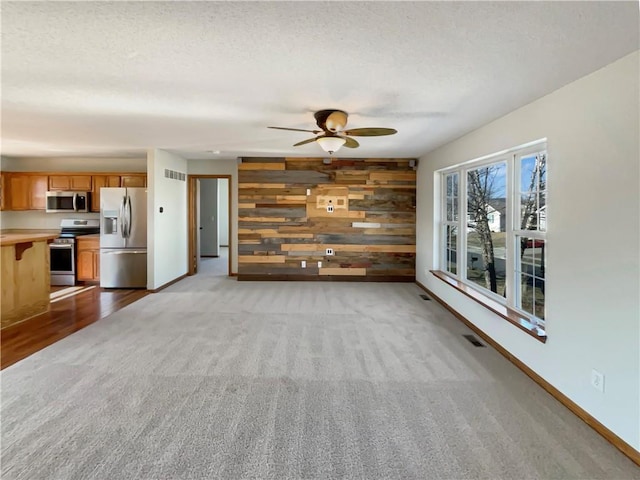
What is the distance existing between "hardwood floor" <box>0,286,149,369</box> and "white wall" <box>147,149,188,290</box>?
0.52 meters

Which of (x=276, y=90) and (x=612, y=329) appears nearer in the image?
(x=612, y=329)

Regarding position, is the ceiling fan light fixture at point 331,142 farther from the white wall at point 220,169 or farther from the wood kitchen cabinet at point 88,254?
the wood kitchen cabinet at point 88,254

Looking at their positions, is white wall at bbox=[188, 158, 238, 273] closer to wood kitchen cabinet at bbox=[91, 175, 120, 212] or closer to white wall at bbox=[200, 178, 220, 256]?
wood kitchen cabinet at bbox=[91, 175, 120, 212]

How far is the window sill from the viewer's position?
109 inches

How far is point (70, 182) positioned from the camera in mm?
6336

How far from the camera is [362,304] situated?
199 inches

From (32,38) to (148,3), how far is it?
889 millimetres

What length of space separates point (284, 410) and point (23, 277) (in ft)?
12.8

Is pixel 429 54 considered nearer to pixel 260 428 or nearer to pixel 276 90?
pixel 276 90

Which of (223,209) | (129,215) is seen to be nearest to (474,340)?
(129,215)

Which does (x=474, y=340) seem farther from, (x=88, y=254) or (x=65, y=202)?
(x=65, y=202)

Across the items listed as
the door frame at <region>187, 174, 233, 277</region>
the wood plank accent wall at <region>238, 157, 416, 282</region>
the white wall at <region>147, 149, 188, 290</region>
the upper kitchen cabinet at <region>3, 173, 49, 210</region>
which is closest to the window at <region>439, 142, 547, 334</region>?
the wood plank accent wall at <region>238, 157, 416, 282</region>

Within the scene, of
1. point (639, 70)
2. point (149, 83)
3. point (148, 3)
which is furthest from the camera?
point (149, 83)

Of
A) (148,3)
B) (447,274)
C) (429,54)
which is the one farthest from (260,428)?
(447,274)
